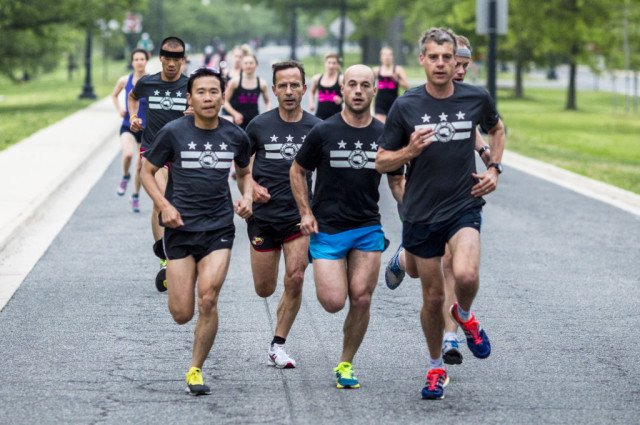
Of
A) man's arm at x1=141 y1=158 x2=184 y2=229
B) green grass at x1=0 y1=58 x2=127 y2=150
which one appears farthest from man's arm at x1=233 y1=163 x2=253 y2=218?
green grass at x1=0 y1=58 x2=127 y2=150

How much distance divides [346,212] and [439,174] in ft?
2.28

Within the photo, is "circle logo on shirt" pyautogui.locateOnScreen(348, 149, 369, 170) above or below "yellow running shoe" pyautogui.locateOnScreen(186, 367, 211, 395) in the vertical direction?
above

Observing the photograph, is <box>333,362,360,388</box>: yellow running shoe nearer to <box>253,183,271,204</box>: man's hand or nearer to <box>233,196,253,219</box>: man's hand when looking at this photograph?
<box>233,196,253,219</box>: man's hand

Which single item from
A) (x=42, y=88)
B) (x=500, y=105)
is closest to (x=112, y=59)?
(x=42, y=88)

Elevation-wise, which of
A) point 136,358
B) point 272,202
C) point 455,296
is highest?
point 272,202

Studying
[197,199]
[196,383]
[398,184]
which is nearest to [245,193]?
[197,199]

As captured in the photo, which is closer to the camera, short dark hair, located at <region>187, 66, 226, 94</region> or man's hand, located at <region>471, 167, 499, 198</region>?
man's hand, located at <region>471, 167, 499, 198</region>

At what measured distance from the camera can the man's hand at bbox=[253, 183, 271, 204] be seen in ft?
24.4

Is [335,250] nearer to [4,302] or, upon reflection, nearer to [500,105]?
[4,302]

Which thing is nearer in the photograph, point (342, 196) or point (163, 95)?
point (342, 196)

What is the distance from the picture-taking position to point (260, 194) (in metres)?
7.45

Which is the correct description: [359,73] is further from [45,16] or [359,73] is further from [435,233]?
[45,16]

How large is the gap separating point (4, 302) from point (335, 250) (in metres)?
3.80

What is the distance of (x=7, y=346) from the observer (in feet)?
26.0
